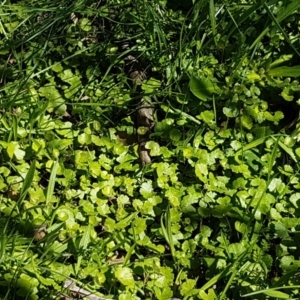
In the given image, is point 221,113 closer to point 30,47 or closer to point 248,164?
point 248,164

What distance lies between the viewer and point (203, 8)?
9.76 ft

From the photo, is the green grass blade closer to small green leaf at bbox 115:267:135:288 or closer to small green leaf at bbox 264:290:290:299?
A: small green leaf at bbox 115:267:135:288

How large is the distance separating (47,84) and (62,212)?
0.75 m

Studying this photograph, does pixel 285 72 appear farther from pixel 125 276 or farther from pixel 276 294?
pixel 125 276

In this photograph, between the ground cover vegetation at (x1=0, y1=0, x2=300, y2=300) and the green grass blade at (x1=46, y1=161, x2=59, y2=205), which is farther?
the green grass blade at (x1=46, y1=161, x2=59, y2=205)

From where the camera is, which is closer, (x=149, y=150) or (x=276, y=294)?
(x=276, y=294)

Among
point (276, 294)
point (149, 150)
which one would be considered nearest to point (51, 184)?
point (149, 150)

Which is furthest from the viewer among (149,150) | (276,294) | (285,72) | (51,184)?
(285,72)

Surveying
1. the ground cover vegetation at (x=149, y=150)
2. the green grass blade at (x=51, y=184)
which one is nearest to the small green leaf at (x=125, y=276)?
the ground cover vegetation at (x=149, y=150)

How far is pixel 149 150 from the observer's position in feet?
8.98

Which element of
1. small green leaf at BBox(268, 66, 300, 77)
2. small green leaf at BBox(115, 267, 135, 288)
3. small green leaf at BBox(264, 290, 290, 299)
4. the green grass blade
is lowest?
small green leaf at BBox(264, 290, 290, 299)

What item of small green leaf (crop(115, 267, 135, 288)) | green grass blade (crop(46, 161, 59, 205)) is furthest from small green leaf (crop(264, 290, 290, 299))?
green grass blade (crop(46, 161, 59, 205))

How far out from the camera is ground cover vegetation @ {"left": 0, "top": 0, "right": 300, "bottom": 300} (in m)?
2.36

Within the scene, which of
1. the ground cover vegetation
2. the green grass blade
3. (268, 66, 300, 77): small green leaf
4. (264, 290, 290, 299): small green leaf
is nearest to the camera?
(264, 290, 290, 299): small green leaf
